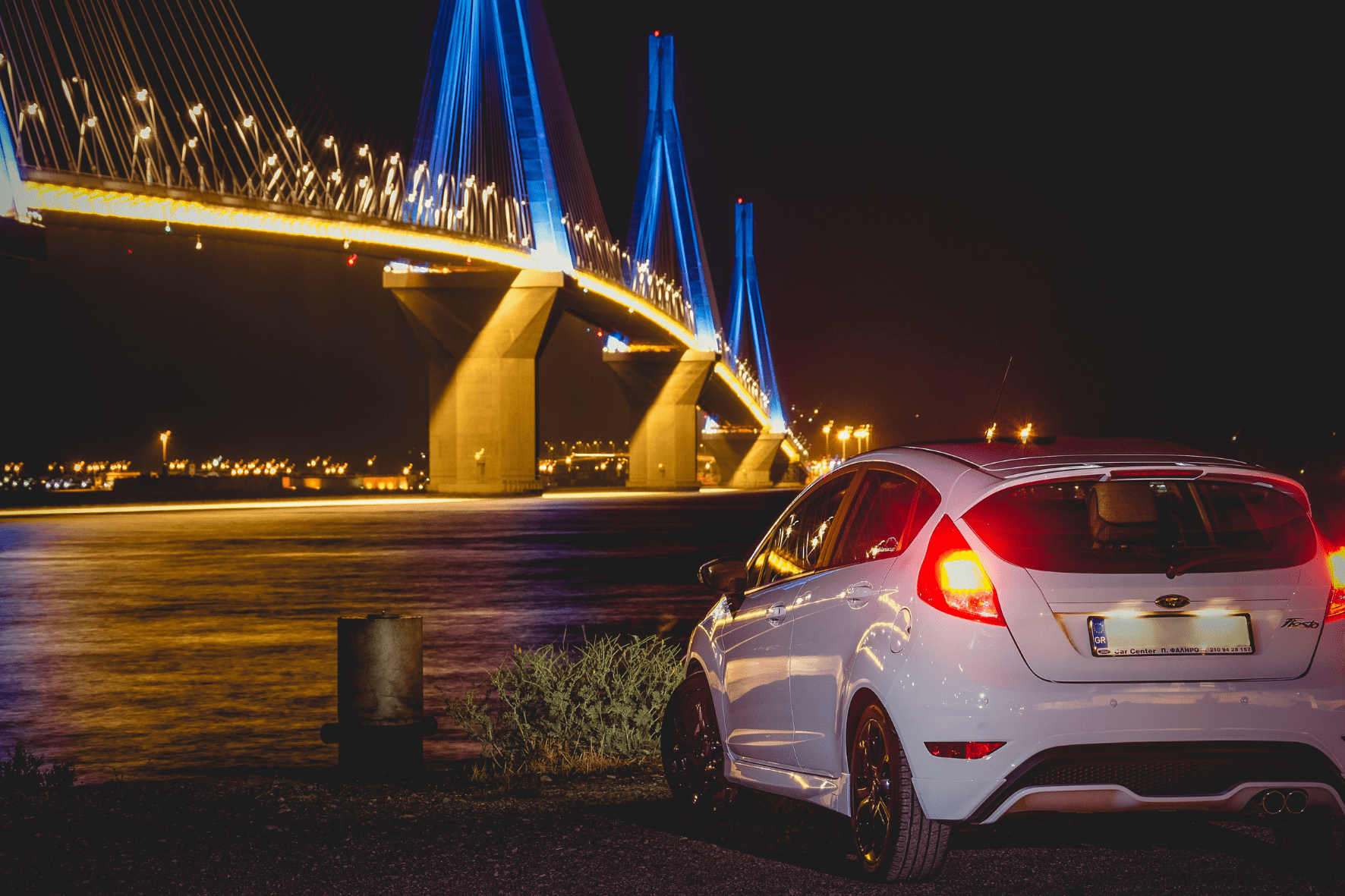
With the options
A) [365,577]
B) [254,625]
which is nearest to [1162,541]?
[254,625]

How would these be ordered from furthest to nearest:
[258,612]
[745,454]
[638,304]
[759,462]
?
[745,454] < [759,462] < [638,304] < [258,612]

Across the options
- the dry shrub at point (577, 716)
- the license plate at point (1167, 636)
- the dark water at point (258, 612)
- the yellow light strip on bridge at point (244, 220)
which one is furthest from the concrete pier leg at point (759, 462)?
the license plate at point (1167, 636)

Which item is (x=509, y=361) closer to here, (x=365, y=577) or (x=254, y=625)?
(x=365, y=577)

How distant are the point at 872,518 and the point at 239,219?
40815mm

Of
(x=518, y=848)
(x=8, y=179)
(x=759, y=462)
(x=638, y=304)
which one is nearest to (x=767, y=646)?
(x=518, y=848)

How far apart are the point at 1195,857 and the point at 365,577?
15233mm

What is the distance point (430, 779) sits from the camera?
6.54m

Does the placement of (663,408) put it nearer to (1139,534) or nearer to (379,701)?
(379,701)

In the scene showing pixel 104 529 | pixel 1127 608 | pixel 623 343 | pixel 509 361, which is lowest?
pixel 1127 608

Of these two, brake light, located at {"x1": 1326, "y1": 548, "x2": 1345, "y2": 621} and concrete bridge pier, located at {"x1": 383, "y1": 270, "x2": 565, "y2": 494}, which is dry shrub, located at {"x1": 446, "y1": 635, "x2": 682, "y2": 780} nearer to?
brake light, located at {"x1": 1326, "y1": 548, "x2": 1345, "y2": 621}

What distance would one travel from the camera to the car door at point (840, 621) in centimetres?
456

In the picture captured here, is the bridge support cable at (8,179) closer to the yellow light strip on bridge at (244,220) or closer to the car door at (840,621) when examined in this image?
the yellow light strip on bridge at (244,220)

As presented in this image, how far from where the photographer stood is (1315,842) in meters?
4.65

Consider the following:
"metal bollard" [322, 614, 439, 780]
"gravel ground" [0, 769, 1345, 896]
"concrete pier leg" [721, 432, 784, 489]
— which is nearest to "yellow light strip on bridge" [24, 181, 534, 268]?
"metal bollard" [322, 614, 439, 780]
